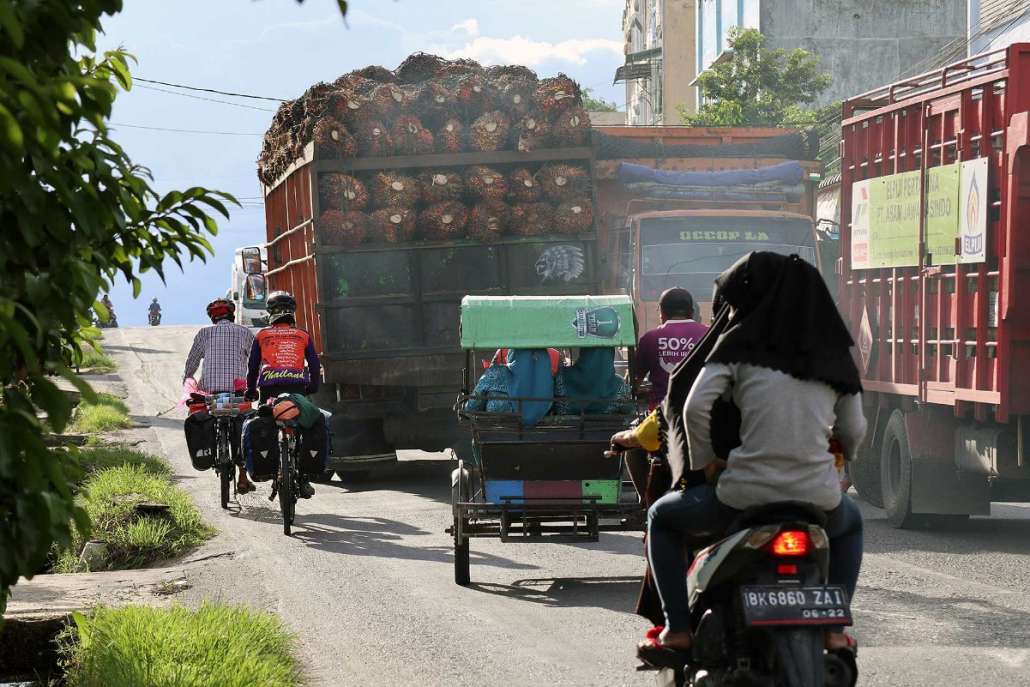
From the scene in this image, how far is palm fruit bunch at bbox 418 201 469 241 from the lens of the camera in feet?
50.3

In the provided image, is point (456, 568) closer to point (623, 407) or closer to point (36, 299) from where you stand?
point (623, 407)

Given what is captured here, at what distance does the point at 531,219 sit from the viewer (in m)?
15.5

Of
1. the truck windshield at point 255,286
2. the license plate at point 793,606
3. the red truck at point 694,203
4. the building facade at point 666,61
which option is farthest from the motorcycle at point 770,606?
the building facade at point 666,61

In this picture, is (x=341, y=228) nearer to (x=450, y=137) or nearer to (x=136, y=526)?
(x=450, y=137)

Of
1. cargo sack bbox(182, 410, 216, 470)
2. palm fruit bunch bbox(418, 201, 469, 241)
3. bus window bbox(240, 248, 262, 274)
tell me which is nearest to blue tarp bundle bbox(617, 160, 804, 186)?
palm fruit bunch bbox(418, 201, 469, 241)

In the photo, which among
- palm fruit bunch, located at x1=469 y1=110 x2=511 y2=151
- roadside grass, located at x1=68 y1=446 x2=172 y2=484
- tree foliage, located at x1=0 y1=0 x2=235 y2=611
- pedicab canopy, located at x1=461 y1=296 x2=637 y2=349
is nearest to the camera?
tree foliage, located at x1=0 y1=0 x2=235 y2=611

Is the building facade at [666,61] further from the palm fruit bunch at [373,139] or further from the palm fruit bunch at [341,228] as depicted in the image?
the palm fruit bunch at [341,228]

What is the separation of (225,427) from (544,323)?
16.1 ft

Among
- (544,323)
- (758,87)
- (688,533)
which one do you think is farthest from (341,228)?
(758,87)

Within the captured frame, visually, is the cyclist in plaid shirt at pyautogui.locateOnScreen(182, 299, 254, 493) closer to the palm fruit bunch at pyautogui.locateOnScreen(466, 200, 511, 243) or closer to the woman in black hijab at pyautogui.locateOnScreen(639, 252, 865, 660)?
the palm fruit bunch at pyautogui.locateOnScreen(466, 200, 511, 243)

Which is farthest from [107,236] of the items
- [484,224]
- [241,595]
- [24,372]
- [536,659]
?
[484,224]

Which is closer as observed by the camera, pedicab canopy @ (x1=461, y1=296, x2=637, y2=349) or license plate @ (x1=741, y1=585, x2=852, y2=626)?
license plate @ (x1=741, y1=585, x2=852, y2=626)

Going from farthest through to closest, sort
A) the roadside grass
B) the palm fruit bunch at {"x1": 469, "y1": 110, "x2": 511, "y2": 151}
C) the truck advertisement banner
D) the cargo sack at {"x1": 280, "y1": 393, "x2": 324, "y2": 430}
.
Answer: the roadside grass < the palm fruit bunch at {"x1": 469, "y1": 110, "x2": 511, "y2": 151} < the cargo sack at {"x1": 280, "y1": 393, "x2": 324, "y2": 430} < the truck advertisement banner

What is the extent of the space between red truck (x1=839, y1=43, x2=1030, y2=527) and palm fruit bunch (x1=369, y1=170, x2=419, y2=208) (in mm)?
4132
